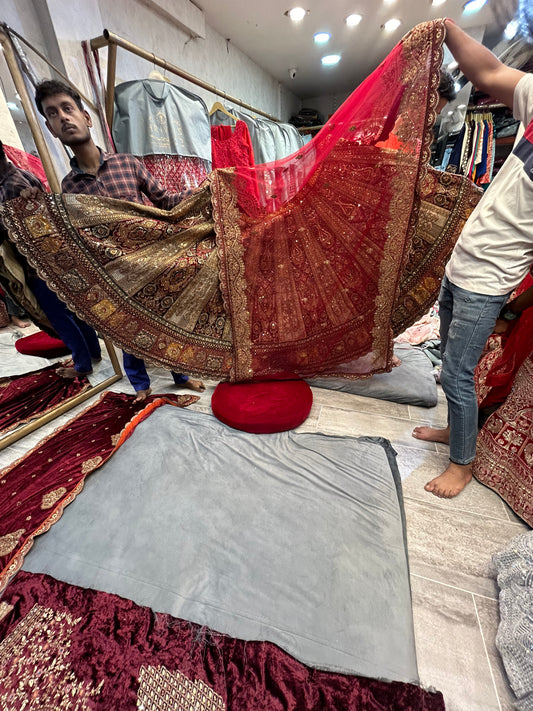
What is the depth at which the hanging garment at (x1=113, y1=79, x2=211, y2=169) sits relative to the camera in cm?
180

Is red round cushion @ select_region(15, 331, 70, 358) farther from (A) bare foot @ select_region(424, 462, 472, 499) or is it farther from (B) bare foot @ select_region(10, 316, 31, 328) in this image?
(A) bare foot @ select_region(424, 462, 472, 499)

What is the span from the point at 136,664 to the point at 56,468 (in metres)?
0.81

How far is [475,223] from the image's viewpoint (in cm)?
83

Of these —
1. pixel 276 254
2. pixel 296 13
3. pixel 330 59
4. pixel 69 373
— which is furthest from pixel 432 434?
pixel 330 59

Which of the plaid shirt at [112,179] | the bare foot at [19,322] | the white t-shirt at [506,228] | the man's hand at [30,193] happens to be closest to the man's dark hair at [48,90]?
the plaid shirt at [112,179]

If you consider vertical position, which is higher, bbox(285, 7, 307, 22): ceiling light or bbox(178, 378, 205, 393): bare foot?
bbox(285, 7, 307, 22): ceiling light

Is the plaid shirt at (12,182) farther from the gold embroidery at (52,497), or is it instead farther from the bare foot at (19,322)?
the gold embroidery at (52,497)

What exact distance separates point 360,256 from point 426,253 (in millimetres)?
302

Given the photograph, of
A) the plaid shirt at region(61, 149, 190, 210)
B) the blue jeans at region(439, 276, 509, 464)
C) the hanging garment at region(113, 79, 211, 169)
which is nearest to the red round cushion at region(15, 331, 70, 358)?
the plaid shirt at region(61, 149, 190, 210)

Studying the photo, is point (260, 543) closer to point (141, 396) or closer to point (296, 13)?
point (141, 396)

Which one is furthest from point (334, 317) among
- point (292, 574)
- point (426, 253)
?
point (292, 574)

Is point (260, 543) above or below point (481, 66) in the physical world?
below

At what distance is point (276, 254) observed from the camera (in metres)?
1.32

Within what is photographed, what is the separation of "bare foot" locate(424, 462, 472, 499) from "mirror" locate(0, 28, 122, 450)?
1798 millimetres
